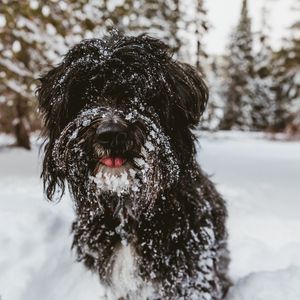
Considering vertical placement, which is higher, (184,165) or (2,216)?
(184,165)

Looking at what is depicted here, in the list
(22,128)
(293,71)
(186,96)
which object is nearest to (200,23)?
(186,96)

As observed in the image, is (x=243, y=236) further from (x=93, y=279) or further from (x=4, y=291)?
(x=4, y=291)

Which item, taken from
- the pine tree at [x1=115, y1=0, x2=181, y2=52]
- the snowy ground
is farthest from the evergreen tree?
the snowy ground

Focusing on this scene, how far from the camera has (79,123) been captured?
1.97 metres

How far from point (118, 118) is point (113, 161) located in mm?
210

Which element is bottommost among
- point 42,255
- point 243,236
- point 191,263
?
point 243,236

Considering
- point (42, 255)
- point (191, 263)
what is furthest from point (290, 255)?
point (42, 255)

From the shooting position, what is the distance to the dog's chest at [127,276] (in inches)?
94.7

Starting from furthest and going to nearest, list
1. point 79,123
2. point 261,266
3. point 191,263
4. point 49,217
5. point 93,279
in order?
point 49,217 → point 261,266 → point 93,279 → point 191,263 → point 79,123

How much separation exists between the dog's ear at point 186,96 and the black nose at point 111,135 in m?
0.52

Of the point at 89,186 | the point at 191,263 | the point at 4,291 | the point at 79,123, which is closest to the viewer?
the point at 79,123

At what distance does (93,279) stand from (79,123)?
5.58 feet

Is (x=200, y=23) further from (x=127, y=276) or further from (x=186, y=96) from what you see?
(x=127, y=276)

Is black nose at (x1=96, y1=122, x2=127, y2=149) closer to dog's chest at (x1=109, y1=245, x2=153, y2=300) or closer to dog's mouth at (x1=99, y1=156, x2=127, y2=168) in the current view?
dog's mouth at (x1=99, y1=156, x2=127, y2=168)
